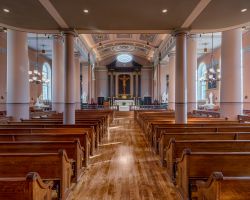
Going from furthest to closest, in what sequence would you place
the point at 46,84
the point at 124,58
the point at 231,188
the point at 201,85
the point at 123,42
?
the point at 124,58 → the point at 46,84 → the point at 201,85 → the point at 123,42 → the point at 231,188

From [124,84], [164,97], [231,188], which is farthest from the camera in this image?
[124,84]

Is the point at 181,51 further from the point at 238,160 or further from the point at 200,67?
the point at 200,67

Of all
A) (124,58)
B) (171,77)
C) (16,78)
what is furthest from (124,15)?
(124,58)

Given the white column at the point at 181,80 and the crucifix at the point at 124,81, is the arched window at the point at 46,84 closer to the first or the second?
the crucifix at the point at 124,81

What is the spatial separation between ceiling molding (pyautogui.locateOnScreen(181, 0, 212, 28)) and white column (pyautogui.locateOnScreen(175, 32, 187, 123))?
16.2 inches

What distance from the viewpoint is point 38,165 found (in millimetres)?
2926

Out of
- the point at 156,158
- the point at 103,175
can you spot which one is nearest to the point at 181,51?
the point at 156,158

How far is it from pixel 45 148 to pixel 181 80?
4.75 m

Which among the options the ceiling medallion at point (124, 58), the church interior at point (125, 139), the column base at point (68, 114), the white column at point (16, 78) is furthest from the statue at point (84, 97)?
the column base at point (68, 114)

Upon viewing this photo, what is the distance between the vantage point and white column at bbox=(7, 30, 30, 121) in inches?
337

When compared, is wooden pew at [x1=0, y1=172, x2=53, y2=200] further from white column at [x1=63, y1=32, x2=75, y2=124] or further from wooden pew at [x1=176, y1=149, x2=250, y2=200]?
white column at [x1=63, y1=32, x2=75, y2=124]

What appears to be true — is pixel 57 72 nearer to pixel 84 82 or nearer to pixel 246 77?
pixel 84 82

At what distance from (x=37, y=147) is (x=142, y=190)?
5.63ft

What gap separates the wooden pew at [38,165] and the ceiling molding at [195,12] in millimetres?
4412
